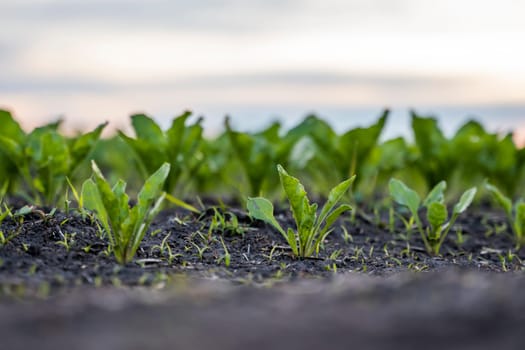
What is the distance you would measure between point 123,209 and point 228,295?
903mm

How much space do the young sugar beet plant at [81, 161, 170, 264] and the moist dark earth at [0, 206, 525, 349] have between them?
0.08 m

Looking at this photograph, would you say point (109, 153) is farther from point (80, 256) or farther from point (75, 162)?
point (80, 256)

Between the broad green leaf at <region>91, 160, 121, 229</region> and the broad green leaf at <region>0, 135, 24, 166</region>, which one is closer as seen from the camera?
the broad green leaf at <region>91, 160, 121, 229</region>

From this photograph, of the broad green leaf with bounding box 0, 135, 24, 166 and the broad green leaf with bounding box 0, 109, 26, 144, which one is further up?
the broad green leaf with bounding box 0, 109, 26, 144

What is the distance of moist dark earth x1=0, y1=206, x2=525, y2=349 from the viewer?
1.80 m

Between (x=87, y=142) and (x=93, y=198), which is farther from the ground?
(x=87, y=142)

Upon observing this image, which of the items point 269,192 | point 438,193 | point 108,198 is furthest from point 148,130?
point 438,193

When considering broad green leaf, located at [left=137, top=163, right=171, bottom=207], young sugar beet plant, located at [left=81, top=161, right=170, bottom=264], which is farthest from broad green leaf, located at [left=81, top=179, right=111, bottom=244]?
broad green leaf, located at [left=137, top=163, right=171, bottom=207]

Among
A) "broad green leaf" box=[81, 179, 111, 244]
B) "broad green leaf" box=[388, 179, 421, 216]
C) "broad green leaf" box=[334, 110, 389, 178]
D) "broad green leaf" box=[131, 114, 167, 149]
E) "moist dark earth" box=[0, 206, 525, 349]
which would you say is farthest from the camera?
"broad green leaf" box=[334, 110, 389, 178]

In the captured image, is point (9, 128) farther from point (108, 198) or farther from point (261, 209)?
point (261, 209)

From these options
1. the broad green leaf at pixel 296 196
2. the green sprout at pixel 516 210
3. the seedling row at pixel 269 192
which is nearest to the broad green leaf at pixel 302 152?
the seedling row at pixel 269 192

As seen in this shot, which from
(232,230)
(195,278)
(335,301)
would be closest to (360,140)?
(232,230)

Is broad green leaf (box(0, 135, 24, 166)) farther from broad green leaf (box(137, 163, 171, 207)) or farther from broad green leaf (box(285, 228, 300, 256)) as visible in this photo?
broad green leaf (box(285, 228, 300, 256))

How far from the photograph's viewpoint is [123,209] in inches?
114
